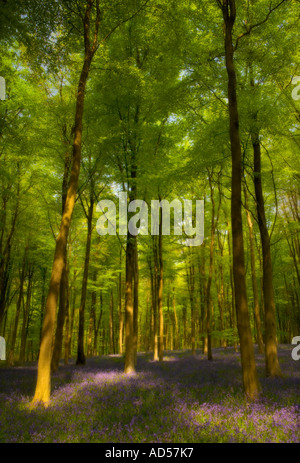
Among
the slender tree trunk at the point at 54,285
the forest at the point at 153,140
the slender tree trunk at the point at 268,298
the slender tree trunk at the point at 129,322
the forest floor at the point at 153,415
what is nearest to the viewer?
the forest floor at the point at 153,415

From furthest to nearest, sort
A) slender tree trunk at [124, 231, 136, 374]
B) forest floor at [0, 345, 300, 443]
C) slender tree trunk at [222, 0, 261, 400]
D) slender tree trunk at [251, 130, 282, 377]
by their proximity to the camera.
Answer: slender tree trunk at [124, 231, 136, 374]
slender tree trunk at [251, 130, 282, 377]
slender tree trunk at [222, 0, 261, 400]
forest floor at [0, 345, 300, 443]

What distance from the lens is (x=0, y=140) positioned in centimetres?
1286

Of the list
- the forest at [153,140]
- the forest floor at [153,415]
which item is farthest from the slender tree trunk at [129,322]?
the forest floor at [153,415]

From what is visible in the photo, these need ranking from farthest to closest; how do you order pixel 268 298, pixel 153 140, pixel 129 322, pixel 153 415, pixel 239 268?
1. pixel 153 140
2. pixel 129 322
3. pixel 268 298
4. pixel 239 268
5. pixel 153 415

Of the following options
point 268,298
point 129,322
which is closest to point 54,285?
point 129,322

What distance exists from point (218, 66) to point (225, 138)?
3.34 metres

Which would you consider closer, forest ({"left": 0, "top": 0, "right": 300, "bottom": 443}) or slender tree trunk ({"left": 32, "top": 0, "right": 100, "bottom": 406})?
→ forest ({"left": 0, "top": 0, "right": 300, "bottom": 443})

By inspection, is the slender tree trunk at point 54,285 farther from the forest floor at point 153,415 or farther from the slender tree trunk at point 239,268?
the slender tree trunk at point 239,268

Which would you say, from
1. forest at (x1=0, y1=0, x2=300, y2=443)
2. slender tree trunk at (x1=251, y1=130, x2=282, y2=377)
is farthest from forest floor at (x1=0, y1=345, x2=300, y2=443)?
slender tree trunk at (x1=251, y1=130, x2=282, y2=377)

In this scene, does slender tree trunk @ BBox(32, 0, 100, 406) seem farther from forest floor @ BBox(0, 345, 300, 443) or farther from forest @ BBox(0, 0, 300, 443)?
forest floor @ BBox(0, 345, 300, 443)

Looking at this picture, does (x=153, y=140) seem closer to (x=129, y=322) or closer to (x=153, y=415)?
(x=129, y=322)

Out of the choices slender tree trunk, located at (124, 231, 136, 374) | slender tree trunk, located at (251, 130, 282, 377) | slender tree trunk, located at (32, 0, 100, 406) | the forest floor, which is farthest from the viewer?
slender tree trunk, located at (124, 231, 136, 374)

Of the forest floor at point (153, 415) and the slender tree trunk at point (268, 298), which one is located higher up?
the slender tree trunk at point (268, 298)

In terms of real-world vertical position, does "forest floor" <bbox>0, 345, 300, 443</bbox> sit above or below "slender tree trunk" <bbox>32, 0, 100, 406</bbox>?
below
